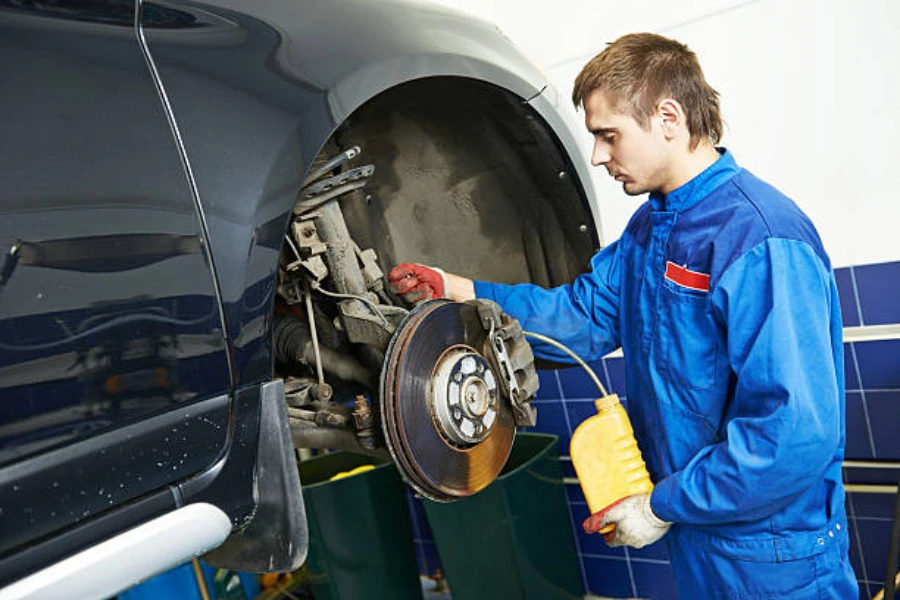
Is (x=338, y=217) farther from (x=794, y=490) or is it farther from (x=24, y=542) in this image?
(x=794, y=490)

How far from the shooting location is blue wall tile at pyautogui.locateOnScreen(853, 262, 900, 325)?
189 cm

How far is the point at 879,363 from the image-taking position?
192 cm

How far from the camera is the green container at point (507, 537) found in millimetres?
2205

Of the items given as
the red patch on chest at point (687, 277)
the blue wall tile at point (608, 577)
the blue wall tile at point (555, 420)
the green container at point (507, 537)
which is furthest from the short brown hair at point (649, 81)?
the blue wall tile at point (608, 577)

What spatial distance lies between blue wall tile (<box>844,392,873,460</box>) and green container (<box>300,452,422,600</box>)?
1350mm

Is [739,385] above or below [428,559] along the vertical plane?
above

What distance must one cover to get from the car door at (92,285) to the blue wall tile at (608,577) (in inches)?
77.5

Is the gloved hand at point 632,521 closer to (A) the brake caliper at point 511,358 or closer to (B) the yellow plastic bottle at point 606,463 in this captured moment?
(B) the yellow plastic bottle at point 606,463

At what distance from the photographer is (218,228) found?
0.85 meters

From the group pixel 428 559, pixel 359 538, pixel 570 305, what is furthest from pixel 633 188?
pixel 428 559

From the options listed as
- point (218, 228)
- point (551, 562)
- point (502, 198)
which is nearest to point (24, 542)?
point (218, 228)

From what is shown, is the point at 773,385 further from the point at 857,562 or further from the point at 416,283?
the point at 857,562

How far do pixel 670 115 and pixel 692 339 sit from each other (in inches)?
14.8

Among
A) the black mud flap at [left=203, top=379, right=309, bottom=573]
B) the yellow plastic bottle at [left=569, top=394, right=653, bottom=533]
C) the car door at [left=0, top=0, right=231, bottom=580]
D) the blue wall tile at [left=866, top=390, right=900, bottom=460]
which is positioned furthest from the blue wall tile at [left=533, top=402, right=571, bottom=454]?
the car door at [left=0, top=0, right=231, bottom=580]
